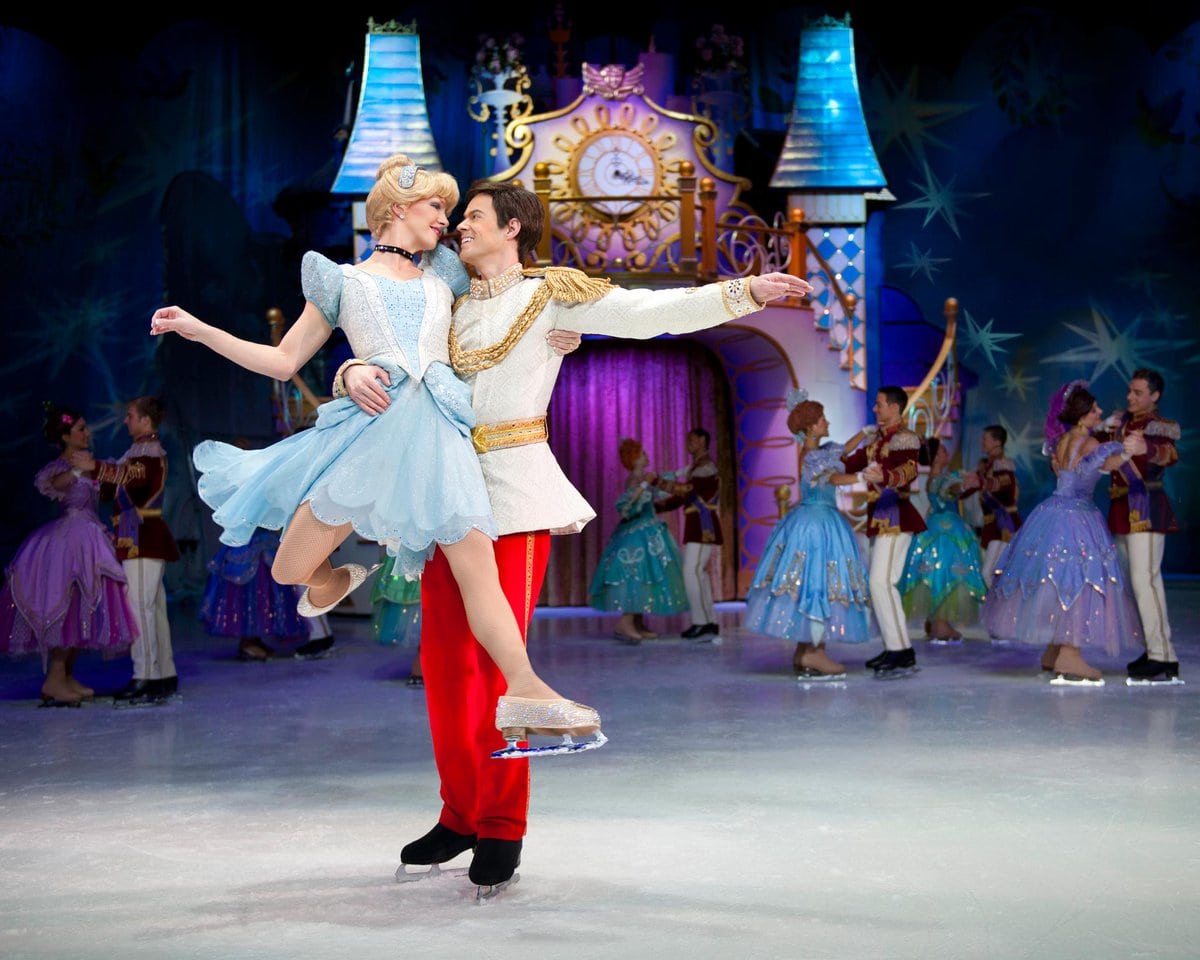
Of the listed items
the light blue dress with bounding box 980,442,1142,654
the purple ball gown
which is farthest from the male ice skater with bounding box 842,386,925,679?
the purple ball gown

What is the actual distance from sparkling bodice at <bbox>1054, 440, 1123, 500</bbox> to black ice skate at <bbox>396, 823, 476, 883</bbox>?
445cm

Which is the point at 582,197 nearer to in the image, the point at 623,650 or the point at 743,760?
the point at 623,650

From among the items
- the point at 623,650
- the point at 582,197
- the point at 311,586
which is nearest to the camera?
the point at 311,586

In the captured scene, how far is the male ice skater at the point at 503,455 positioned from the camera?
332 centimetres

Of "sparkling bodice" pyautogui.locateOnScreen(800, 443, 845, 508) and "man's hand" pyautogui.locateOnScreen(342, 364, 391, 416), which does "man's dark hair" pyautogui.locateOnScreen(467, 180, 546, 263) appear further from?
"sparkling bodice" pyautogui.locateOnScreen(800, 443, 845, 508)

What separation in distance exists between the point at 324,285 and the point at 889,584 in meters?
4.64

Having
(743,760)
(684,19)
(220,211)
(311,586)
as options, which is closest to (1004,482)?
(743,760)

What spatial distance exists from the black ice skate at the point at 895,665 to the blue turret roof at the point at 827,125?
199 inches

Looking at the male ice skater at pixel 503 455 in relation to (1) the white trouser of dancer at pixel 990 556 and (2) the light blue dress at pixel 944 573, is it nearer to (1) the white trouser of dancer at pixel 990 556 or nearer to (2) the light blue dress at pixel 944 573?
(2) the light blue dress at pixel 944 573

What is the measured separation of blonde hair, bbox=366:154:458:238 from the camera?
341cm

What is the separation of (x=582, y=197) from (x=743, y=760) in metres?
6.25

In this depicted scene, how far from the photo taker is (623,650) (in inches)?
349

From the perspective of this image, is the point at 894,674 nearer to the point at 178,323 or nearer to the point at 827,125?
the point at 178,323

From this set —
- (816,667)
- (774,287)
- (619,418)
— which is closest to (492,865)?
(774,287)
